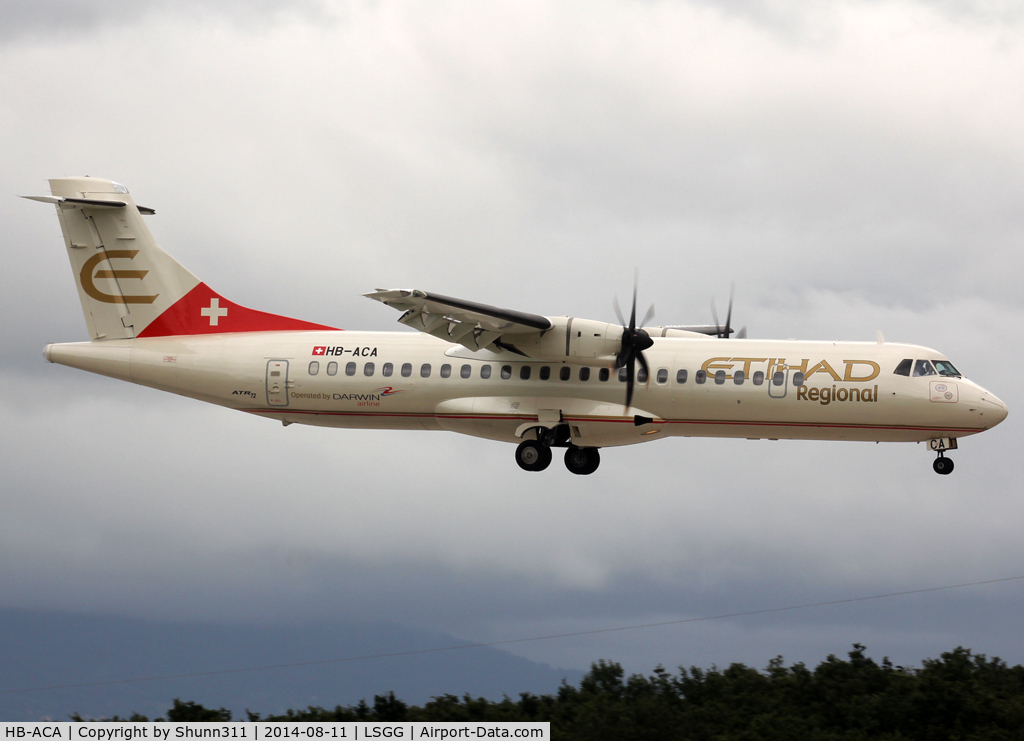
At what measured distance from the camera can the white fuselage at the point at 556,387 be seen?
24.8 metres

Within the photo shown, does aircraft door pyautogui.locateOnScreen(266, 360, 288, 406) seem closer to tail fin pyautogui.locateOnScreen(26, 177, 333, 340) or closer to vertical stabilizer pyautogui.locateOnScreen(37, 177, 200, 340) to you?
tail fin pyautogui.locateOnScreen(26, 177, 333, 340)

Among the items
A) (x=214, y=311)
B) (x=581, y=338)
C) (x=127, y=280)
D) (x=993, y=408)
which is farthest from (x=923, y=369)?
(x=127, y=280)

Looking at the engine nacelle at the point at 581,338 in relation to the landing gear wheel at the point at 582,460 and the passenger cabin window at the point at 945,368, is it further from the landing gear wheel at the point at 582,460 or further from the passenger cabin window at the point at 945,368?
the passenger cabin window at the point at 945,368

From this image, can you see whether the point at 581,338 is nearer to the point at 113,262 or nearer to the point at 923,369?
the point at 923,369

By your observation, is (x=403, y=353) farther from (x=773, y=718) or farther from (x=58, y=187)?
(x=773, y=718)

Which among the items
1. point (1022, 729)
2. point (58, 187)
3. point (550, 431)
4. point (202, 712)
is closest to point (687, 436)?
point (550, 431)

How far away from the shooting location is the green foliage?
2678cm

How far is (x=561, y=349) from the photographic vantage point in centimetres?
2533

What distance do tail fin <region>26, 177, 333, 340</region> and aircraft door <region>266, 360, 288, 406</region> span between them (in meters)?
1.49

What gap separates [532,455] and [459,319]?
3.98 m

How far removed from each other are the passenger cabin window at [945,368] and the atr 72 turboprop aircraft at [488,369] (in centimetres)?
4

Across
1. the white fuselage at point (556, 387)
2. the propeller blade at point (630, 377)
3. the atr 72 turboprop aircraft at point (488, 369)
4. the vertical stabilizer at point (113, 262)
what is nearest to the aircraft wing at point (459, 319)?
the atr 72 turboprop aircraft at point (488, 369)

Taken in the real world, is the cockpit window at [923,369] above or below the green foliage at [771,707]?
above

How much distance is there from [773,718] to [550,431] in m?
9.17
